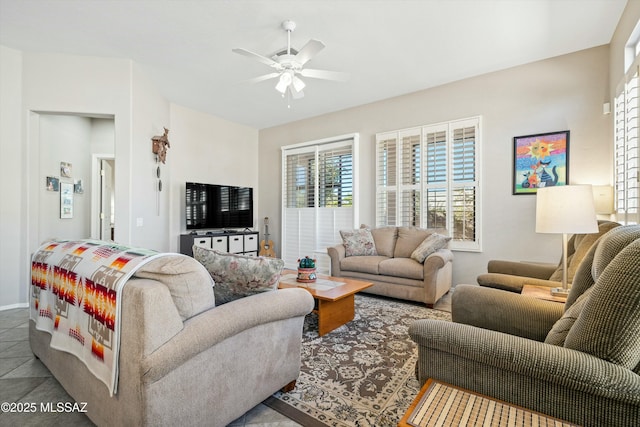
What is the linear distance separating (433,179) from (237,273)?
3684 mm

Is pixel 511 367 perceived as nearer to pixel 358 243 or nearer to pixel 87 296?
pixel 87 296

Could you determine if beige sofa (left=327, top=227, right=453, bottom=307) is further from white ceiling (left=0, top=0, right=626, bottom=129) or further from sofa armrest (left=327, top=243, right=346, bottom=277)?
white ceiling (left=0, top=0, right=626, bottom=129)

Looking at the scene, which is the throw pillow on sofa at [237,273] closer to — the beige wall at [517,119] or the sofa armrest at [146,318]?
the sofa armrest at [146,318]

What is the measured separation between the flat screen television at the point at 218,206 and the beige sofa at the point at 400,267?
2433 millimetres

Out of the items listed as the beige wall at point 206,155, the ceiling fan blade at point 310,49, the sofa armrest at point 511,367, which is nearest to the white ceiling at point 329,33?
the ceiling fan blade at point 310,49

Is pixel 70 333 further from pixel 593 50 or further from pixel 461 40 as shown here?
pixel 593 50

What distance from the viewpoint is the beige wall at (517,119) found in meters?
3.42

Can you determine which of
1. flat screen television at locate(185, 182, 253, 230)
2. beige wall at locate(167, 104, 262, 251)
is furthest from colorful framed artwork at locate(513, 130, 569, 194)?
beige wall at locate(167, 104, 262, 251)

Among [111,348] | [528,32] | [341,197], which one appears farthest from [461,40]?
[111,348]

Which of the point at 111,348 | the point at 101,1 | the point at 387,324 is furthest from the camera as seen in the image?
the point at 387,324

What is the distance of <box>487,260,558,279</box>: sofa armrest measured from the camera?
8.80 feet

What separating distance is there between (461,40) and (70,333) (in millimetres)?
4203

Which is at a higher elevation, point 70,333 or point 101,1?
point 101,1

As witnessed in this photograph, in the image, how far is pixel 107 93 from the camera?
145 inches
